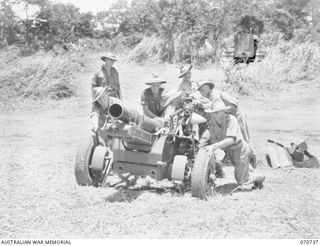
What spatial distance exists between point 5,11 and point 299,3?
23.4 metres

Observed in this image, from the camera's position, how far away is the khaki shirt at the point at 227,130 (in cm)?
637

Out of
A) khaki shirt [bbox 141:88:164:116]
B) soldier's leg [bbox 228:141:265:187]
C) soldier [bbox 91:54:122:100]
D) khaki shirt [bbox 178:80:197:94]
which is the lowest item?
soldier's leg [bbox 228:141:265:187]

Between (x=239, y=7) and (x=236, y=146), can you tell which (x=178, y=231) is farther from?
(x=239, y=7)

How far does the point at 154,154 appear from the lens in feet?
20.4

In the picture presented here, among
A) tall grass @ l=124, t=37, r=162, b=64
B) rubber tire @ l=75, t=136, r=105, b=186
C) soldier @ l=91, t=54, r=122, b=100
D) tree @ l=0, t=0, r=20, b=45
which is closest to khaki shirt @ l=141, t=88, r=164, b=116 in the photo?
soldier @ l=91, t=54, r=122, b=100

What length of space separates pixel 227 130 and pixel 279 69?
11.7 meters

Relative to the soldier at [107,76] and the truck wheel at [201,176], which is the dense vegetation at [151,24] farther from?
the truck wheel at [201,176]

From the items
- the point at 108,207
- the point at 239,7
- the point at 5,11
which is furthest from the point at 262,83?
the point at 108,207

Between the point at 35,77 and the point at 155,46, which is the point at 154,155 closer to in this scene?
the point at 35,77

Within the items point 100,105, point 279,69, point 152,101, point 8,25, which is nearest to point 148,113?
point 152,101

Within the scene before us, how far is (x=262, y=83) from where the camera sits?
54.2ft

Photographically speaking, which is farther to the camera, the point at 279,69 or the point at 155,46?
the point at 155,46

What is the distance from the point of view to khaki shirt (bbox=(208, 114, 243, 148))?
6371 mm

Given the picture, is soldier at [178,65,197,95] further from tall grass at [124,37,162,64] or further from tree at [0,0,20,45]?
tree at [0,0,20,45]
